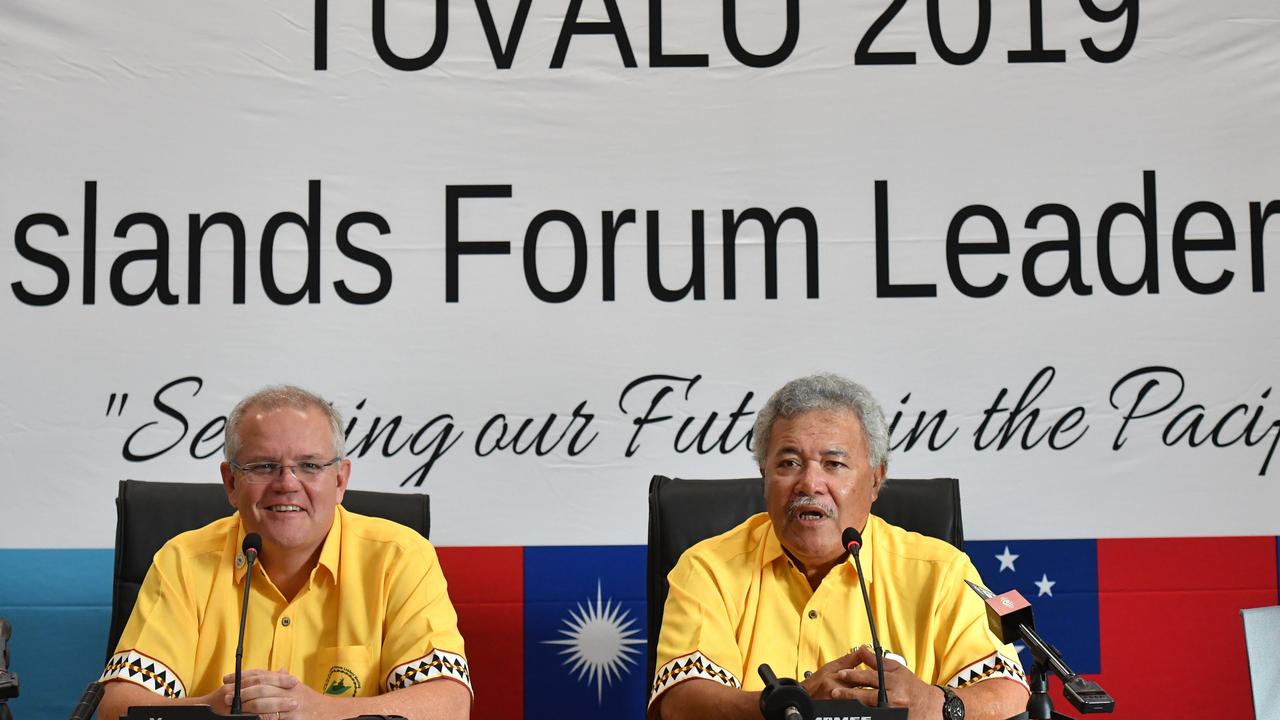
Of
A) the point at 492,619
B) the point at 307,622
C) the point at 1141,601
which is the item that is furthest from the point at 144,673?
the point at 1141,601

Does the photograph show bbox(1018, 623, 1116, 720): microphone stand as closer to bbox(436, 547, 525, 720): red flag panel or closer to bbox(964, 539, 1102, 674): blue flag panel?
bbox(964, 539, 1102, 674): blue flag panel

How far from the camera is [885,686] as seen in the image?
6.57 feet

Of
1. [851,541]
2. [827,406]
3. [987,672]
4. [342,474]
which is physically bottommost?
[987,672]

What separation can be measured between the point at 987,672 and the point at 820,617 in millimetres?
301

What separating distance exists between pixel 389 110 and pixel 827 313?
1208 mm

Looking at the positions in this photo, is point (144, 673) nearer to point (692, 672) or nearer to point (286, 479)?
point (286, 479)

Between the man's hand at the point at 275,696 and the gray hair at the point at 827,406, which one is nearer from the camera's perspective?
the man's hand at the point at 275,696

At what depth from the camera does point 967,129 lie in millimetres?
Result: 3225

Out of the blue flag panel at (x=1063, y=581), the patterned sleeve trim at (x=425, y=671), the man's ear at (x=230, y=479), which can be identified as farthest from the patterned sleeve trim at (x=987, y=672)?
the man's ear at (x=230, y=479)

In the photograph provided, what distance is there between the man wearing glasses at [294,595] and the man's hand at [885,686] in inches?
25.7

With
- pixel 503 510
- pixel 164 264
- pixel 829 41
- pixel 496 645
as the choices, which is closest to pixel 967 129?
pixel 829 41

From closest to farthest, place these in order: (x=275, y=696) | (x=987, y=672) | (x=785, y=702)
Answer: (x=785, y=702)
(x=275, y=696)
(x=987, y=672)

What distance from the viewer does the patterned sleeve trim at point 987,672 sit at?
2201 mm

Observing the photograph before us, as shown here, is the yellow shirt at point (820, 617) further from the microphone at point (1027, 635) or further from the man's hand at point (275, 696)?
the man's hand at point (275, 696)
